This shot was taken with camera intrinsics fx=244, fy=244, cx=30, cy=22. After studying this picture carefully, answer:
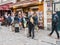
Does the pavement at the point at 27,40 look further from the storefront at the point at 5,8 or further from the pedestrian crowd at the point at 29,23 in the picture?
the storefront at the point at 5,8

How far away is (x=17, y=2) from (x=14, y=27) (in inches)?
486

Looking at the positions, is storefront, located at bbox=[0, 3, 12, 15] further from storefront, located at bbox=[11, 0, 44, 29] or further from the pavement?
the pavement

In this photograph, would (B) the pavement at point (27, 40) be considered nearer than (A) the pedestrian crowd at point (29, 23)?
Yes

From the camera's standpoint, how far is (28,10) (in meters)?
29.7

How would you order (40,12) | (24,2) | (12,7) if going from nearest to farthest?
(40,12)
(24,2)
(12,7)

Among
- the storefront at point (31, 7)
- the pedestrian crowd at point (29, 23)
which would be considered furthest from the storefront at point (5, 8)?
the pedestrian crowd at point (29, 23)

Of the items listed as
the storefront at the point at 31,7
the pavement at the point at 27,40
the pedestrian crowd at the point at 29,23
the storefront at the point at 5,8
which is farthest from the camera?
the storefront at the point at 5,8

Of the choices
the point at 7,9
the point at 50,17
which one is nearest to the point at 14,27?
the point at 50,17

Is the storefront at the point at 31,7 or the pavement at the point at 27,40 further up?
the storefront at the point at 31,7

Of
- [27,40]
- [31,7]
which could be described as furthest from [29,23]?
[31,7]

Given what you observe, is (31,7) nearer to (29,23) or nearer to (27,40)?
(29,23)

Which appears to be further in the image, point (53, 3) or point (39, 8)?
point (39, 8)

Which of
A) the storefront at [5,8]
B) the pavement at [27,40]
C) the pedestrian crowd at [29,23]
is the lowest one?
the pavement at [27,40]

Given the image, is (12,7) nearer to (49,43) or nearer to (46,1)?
(46,1)
